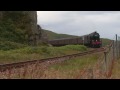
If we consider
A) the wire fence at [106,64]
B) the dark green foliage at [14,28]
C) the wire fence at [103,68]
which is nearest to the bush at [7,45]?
the dark green foliage at [14,28]

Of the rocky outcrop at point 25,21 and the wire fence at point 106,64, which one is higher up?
the rocky outcrop at point 25,21

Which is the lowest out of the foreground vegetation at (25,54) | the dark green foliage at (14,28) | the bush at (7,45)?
the foreground vegetation at (25,54)

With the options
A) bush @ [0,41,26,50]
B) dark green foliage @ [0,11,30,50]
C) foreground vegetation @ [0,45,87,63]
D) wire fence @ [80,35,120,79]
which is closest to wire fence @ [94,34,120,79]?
wire fence @ [80,35,120,79]

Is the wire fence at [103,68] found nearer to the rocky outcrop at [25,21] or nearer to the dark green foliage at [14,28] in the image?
the dark green foliage at [14,28]

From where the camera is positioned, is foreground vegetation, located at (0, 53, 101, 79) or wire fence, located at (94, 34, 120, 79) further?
wire fence, located at (94, 34, 120, 79)

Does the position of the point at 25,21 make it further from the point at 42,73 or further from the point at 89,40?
the point at 42,73

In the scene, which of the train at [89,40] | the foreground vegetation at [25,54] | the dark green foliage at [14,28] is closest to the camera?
the foreground vegetation at [25,54]

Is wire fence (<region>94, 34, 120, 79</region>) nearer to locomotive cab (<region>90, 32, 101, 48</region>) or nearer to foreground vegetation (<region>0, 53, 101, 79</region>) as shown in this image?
foreground vegetation (<region>0, 53, 101, 79</region>)

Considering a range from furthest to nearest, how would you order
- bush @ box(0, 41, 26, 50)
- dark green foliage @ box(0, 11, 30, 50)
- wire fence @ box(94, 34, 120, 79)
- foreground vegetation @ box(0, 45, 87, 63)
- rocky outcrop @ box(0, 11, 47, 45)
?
rocky outcrop @ box(0, 11, 47, 45), dark green foliage @ box(0, 11, 30, 50), bush @ box(0, 41, 26, 50), foreground vegetation @ box(0, 45, 87, 63), wire fence @ box(94, 34, 120, 79)

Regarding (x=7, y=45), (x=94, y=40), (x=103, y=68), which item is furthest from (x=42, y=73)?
(x=94, y=40)
